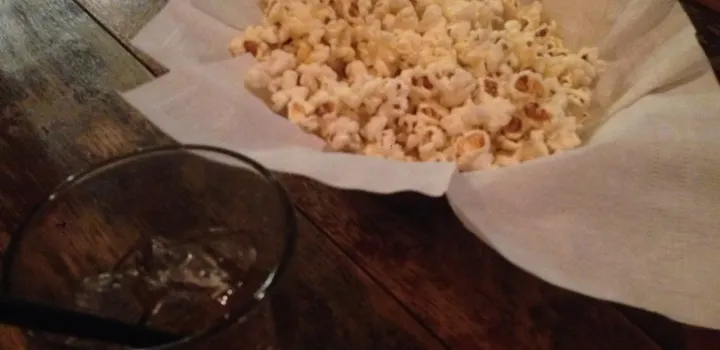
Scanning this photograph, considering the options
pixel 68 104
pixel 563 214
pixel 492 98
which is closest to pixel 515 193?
pixel 563 214

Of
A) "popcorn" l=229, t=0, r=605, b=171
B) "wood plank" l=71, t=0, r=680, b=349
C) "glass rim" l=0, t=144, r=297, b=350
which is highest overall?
"glass rim" l=0, t=144, r=297, b=350

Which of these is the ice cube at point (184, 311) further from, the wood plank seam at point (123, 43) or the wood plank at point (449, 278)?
the wood plank seam at point (123, 43)

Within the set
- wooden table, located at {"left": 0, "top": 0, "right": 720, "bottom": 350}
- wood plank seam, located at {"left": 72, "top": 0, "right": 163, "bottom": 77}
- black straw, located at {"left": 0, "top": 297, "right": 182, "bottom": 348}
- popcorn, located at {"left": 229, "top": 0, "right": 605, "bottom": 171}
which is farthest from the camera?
wood plank seam, located at {"left": 72, "top": 0, "right": 163, "bottom": 77}

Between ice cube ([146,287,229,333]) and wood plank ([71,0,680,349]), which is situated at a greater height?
ice cube ([146,287,229,333])

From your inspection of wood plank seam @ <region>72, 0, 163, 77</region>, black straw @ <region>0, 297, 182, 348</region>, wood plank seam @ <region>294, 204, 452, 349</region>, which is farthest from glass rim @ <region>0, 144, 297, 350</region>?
wood plank seam @ <region>72, 0, 163, 77</region>

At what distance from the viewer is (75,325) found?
0.36 m

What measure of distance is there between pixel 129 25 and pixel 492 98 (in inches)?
14.5

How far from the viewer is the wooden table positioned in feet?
1.66

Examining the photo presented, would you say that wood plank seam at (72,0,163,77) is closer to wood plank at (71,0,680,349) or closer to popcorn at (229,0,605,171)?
popcorn at (229,0,605,171)

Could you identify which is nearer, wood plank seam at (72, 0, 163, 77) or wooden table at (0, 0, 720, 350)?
wooden table at (0, 0, 720, 350)

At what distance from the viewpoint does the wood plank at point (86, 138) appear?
51 centimetres

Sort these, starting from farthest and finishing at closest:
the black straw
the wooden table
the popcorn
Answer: the popcorn → the wooden table → the black straw

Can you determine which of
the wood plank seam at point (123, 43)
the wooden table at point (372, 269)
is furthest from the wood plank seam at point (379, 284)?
the wood plank seam at point (123, 43)

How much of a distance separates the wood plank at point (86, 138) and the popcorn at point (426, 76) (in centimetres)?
10
